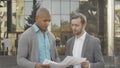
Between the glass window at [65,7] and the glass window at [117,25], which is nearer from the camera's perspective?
the glass window at [117,25]

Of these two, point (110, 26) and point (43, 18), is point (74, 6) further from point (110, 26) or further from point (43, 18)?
point (43, 18)

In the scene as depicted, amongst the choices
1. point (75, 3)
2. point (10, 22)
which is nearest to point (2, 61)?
point (10, 22)

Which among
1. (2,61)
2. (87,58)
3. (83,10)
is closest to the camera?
(87,58)

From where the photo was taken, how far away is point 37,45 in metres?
4.98

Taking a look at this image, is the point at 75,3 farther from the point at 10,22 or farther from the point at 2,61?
the point at 2,61

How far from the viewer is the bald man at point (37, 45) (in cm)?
486

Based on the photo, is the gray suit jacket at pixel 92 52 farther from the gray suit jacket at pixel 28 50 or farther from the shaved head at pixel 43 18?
the shaved head at pixel 43 18

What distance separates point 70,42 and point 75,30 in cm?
31

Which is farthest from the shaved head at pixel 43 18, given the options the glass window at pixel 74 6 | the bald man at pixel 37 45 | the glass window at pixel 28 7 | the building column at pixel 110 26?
the glass window at pixel 74 6

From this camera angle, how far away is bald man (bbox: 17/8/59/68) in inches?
191

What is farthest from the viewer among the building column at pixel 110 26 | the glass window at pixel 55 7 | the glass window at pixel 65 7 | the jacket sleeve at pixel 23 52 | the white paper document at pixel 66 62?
the glass window at pixel 55 7

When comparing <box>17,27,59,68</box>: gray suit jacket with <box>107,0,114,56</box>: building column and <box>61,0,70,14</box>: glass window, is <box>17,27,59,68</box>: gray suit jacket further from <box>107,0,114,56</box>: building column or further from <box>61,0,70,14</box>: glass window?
<box>61,0,70,14</box>: glass window

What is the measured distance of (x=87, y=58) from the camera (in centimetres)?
529

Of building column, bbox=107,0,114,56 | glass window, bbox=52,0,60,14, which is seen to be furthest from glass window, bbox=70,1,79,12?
building column, bbox=107,0,114,56
